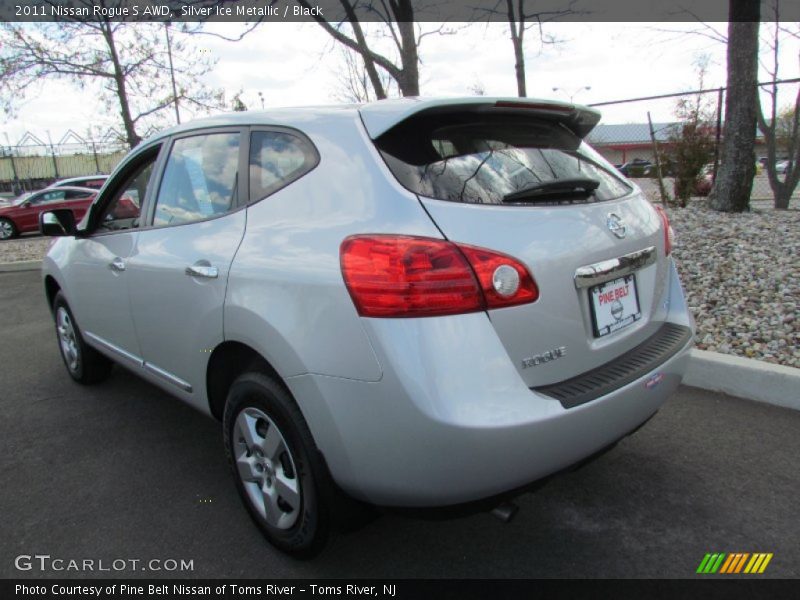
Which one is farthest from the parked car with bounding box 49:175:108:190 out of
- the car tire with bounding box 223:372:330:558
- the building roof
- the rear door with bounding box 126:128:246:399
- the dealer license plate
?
the dealer license plate

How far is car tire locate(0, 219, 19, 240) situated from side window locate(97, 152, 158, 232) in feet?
54.4

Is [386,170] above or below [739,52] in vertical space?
below

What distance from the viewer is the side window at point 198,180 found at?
2535 mm

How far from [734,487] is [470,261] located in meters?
1.82

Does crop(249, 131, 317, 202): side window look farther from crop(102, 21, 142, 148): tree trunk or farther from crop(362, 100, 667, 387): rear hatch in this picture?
crop(102, 21, 142, 148): tree trunk

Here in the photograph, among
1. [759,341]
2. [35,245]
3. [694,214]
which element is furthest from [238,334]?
[35,245]

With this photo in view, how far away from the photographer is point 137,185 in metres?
3.38

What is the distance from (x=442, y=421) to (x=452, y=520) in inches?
34.4

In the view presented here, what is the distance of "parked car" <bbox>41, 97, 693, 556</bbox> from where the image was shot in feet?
5.62

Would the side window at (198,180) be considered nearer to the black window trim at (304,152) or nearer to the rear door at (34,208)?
the black window trim at (304,152)

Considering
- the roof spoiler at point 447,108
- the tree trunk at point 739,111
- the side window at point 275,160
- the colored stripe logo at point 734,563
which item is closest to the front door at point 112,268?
the side window at point 275,160

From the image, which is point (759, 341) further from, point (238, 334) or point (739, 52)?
point (739, 52)

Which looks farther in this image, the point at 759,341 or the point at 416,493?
the point at 759,341

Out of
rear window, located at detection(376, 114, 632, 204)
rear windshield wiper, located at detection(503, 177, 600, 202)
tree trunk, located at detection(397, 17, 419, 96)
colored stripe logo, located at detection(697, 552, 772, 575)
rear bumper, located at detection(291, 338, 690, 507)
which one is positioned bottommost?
colored stripe logo, located at detection(697, 552, 772, 575)
